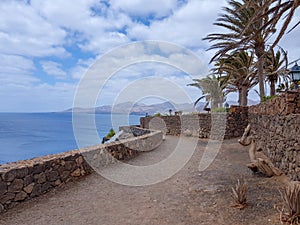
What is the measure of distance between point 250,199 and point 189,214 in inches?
38.9

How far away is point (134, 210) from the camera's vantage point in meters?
3.31

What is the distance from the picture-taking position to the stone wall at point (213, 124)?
12.1 metres

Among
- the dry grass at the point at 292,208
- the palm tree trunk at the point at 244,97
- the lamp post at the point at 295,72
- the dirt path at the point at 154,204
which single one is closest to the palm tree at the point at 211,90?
the palm tree trunk at the point at 244,97

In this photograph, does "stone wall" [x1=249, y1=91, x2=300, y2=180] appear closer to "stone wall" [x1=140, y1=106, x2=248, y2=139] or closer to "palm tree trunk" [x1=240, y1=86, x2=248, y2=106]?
"stone wall" [x1=140, y1=106, x2=248, y2=139]

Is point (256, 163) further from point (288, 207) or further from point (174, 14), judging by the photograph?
point (174, 14)

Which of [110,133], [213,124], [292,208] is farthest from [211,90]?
[292,208]

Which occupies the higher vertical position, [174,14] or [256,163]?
[174,14]

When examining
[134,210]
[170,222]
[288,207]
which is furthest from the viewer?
[134,210]

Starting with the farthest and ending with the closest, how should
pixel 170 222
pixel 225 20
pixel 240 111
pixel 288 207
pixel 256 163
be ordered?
1. pixel 240 111
2. pixel 225 20
3. pixel 256 163
4. pixel 170 222
5. pixel 288 207

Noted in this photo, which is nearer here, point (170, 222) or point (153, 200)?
point (170, 222)

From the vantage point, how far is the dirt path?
2973mm

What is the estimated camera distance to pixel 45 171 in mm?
4020

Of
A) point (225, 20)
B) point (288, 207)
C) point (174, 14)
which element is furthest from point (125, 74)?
point (288, 207)

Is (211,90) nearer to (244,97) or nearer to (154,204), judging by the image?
(244,97)
